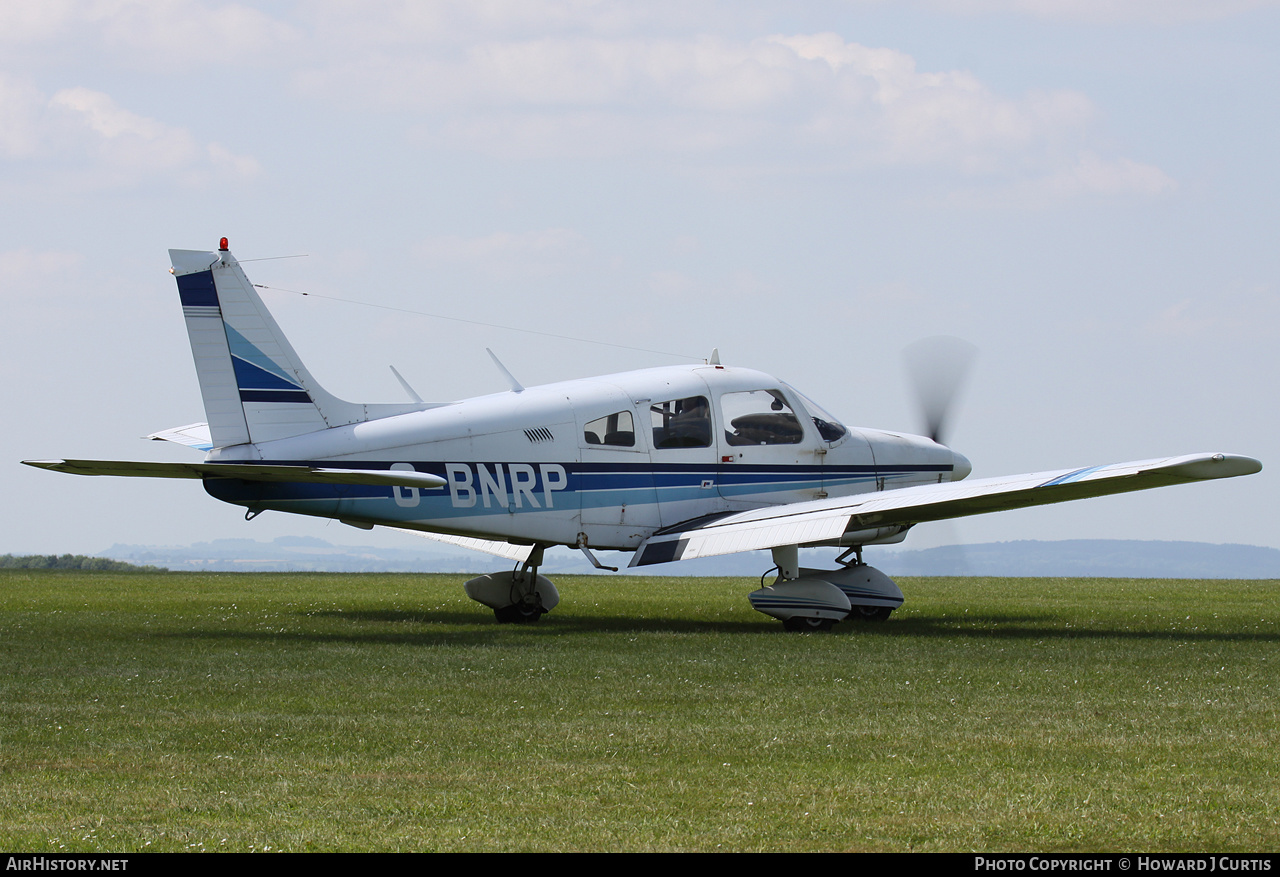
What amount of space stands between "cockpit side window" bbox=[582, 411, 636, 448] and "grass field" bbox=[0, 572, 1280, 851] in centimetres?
232

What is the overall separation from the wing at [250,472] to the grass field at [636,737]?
1.69 meters

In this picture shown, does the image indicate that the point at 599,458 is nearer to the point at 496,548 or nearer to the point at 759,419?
the point at 759,419

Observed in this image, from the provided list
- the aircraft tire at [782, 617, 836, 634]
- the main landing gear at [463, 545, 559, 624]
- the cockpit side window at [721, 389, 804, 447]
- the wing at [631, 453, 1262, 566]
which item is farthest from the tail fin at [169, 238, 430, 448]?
the aircraft tire at [782, 617, 836, 634]

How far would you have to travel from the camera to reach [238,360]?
16.0m

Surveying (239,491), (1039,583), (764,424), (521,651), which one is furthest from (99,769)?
(1039,583)

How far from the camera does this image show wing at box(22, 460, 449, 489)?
13.6 m

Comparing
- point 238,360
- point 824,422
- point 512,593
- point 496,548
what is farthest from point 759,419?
point 238,360

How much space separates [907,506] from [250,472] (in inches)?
286

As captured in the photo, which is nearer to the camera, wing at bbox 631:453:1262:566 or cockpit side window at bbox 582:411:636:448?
wing at bbox 631:453:1262:566

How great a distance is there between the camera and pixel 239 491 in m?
15.5

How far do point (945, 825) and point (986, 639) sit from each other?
29.2 feet

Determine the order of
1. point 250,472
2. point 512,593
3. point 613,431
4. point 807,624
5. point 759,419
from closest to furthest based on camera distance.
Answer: point 250,472 → point 807,624 → point 613,431 → point 512,593 → point 759,419

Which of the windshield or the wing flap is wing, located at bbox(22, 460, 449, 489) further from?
the windshield
